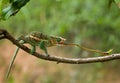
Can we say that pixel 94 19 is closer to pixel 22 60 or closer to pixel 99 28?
pixel 99 28

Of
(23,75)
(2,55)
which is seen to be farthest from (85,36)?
(2,55)

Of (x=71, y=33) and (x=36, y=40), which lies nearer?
(x=36, y=40)

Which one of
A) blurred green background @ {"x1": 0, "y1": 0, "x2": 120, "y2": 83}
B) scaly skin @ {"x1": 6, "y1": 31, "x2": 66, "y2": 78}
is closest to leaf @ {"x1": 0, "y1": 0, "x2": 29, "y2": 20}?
scaly skin @ {"x1": 6, "y1": 31, "x2": 66, "y2": 78}

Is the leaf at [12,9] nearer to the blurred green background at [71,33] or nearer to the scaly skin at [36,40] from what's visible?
the scaly skin at [36,40]

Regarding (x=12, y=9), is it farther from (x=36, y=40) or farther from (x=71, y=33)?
(x=71, y=33)

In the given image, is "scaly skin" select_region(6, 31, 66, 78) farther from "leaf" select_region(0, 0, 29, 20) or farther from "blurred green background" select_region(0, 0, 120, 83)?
"blurred green background" select_region(0, 0, 120, 83)

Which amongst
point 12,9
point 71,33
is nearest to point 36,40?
point 12,9

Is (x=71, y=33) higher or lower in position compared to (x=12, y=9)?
lower

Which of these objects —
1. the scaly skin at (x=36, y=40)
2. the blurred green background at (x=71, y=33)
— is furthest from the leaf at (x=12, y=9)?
the blurred green background at (x=71, y=33)
